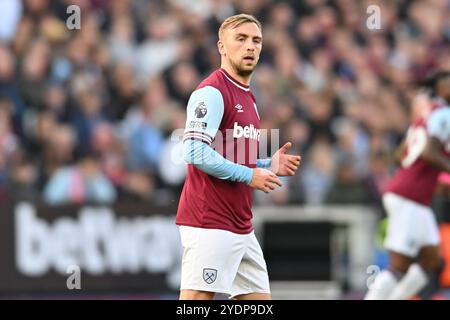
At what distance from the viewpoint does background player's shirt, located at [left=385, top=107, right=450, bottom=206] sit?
1084 centimetres

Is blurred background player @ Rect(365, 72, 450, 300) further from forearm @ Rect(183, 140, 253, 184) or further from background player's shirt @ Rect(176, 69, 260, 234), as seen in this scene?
forearm @ Rect(183, 140, 253, 184)

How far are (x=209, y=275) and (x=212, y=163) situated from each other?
724mm

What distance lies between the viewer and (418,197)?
11195mm

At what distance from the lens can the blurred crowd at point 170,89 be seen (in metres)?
14.6

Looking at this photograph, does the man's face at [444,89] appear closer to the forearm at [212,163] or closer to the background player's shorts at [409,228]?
the background player's shorts at [409,228]

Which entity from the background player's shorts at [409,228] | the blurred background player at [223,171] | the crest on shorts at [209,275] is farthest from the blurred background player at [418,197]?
the crest on shorts at [209,275]

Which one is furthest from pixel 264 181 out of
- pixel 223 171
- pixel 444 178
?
pixel 444 178

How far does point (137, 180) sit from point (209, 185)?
7.39m

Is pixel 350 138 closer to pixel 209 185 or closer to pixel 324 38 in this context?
pixel 324 38

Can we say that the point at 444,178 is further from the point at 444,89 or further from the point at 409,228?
the point at 444,89

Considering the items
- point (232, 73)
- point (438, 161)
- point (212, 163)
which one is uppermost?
point (232, 73)

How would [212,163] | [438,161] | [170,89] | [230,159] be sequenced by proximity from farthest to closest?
[170,89] → [438,161] → [230,159] → [212,163]

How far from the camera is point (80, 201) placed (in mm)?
14125
